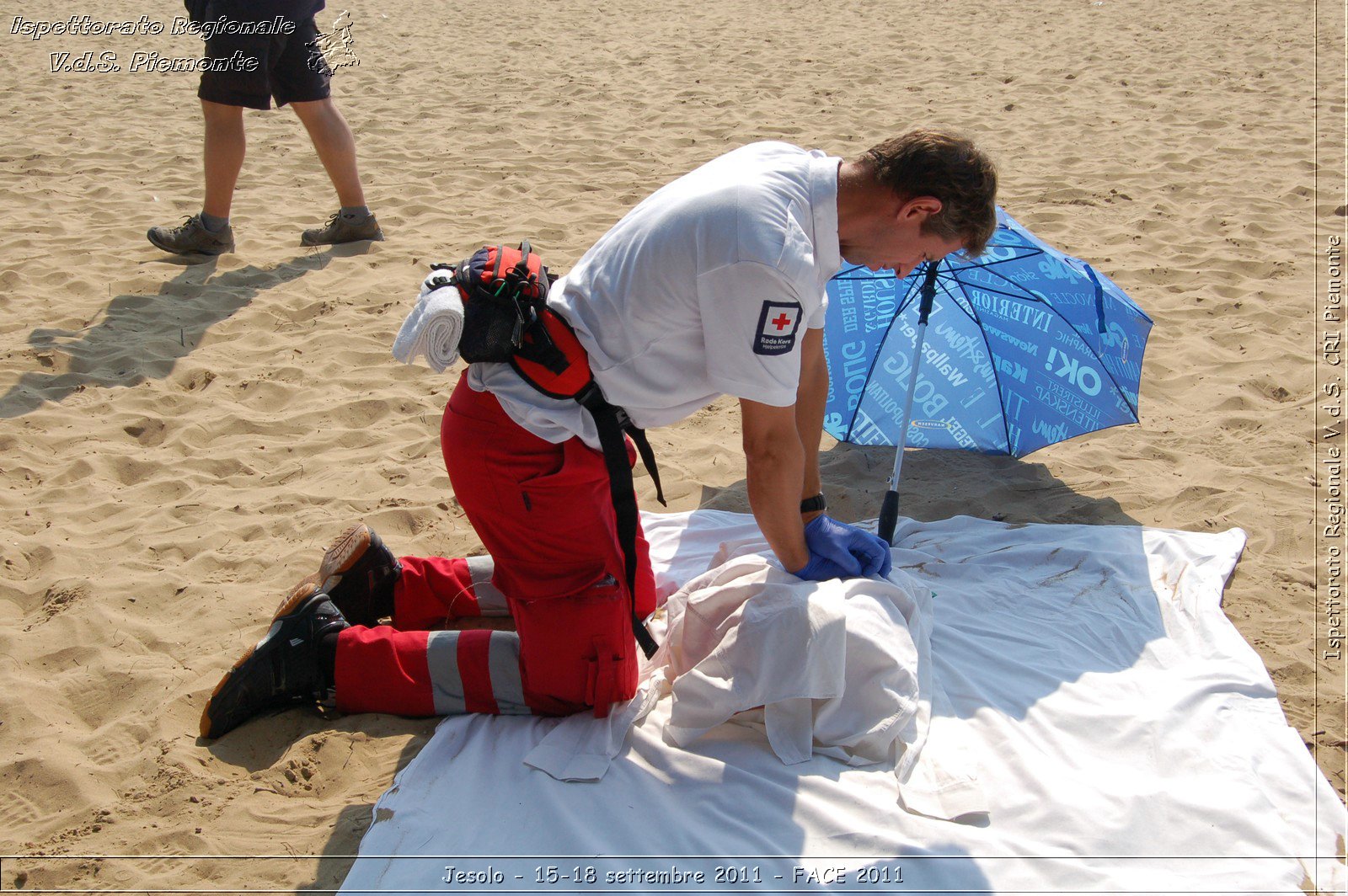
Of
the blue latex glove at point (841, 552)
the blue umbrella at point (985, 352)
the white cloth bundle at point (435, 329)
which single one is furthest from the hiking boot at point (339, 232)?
the blue latex glove at point (841, 552)

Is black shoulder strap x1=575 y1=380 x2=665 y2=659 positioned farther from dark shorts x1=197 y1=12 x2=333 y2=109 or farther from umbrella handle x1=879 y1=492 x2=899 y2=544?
dark shorts x1=197 y1=12 x2=333 y2=109

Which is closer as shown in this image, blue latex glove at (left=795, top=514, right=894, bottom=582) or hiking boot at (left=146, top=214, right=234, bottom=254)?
blue latex glove at (left=795, top=514, right=894, bottom=582)

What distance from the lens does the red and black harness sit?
202 centimetres

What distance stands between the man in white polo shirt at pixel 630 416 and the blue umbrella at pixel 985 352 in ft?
2.34

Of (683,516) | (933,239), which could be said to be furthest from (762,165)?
(683,516)

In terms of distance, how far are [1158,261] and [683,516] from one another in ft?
9.47

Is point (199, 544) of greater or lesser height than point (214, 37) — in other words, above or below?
below

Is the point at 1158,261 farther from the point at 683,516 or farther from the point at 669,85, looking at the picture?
the point at 669,85

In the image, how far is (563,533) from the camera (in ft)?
7.20

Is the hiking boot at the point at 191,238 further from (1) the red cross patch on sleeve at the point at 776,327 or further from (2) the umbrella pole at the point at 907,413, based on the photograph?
(1) the red cross patch on sleeve at the point at 776,327

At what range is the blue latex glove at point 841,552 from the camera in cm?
233

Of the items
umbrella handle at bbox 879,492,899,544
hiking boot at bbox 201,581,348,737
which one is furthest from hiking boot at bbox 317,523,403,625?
umbrella handle at bbox 879,492,899,544

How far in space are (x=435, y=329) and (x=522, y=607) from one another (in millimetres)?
660

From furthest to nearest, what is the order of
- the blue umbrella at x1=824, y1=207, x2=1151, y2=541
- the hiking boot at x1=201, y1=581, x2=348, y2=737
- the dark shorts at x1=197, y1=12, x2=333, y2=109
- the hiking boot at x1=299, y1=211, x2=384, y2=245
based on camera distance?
1. the hiking boot at x1=299, y1=211, x2=384, y2=245
2. the dark shorts at x1=197, y1=12, x2=333, y2=109
3. the blue umbrella at x1=824, y1=207, x2=1151, y2=541
4. the hiking boot at x1=201, y1=581, x2=348, y2=737
